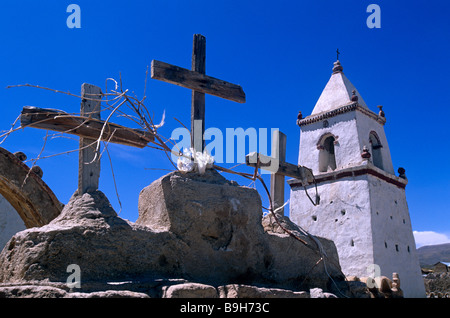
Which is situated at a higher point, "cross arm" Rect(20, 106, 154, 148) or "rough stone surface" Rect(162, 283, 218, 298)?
"cross arm" Rect(20, 106, 154, 148)

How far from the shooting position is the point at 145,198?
3.68m

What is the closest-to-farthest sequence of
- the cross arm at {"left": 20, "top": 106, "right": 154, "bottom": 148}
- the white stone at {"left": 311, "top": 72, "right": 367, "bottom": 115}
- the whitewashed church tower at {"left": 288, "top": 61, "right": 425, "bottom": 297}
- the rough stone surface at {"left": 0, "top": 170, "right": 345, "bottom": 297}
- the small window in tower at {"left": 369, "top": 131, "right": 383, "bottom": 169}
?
the rough stone surface at {"left": 0, "top": 170, "right": 345, "bottom": 297} → the cross arm at {"left": 20, "top": 106, "right": 154, "bottom": 148} → the whitewashed church tower at {"left": 288, "top": 61, "right": 425, "bottom": 297} → the small window in tower at {"left": 369, "top": 131, "right": 383, "bottom": 169} → the white stone at {"left": 311, "top": 72, "right": 367, "bottom": 115}

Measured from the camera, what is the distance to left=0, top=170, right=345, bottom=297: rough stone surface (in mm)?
2754

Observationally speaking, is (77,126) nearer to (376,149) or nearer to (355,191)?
(355,191)

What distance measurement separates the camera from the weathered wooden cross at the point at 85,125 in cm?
327

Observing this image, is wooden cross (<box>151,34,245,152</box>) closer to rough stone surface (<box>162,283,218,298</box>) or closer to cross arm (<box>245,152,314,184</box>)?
cross arm (<box>245,152,314,184</box>)

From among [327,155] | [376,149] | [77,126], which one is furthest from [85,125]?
[376,149]

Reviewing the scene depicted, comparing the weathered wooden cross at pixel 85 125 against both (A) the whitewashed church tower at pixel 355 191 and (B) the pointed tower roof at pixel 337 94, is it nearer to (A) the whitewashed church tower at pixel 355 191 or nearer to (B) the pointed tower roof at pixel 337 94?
(A) the whitewashed church tower at pixel 355 191

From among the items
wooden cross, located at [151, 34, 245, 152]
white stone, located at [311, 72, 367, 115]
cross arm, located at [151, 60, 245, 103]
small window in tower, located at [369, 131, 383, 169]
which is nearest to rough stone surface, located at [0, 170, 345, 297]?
wooden cross, located at [151, 34, 245, 152]

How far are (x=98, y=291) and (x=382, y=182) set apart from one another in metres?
13.7

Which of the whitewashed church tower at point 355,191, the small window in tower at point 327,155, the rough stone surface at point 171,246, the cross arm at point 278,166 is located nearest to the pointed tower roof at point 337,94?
the whitewashed church tower at point 355,191
